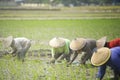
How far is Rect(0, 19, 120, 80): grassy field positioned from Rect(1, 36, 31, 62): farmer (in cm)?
10

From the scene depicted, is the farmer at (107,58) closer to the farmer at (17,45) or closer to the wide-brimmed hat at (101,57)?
the wide-brimmed hat at (101,57)

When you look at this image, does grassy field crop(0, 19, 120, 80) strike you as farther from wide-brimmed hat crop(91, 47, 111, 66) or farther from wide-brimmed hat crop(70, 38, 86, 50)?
wide-brimmed hat crop(91, 47, 111, 66)

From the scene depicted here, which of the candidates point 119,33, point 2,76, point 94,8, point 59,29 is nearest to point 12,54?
point 2,76

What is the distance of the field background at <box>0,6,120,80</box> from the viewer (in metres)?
2.98

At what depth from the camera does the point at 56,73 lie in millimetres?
2984

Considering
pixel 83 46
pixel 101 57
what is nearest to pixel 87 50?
pixel 83 46

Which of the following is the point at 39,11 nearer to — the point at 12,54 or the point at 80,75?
the point at 12,54

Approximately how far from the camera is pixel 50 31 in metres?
4.25

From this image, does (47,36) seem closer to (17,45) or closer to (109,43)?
(17,45)

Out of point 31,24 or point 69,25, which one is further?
point 31,24

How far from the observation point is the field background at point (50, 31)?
2.98 meters

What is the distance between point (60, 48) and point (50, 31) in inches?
40.6

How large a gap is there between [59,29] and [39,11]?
1.30ft

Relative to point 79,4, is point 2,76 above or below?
below
